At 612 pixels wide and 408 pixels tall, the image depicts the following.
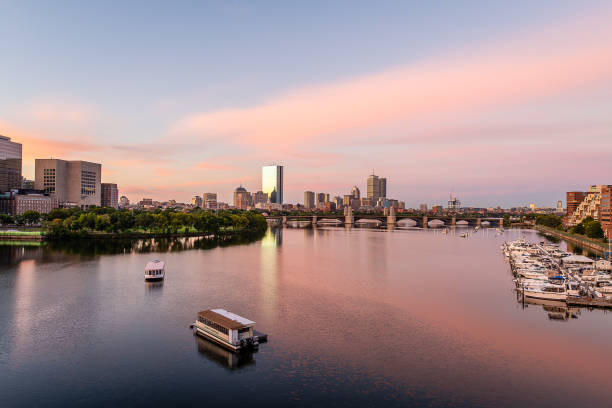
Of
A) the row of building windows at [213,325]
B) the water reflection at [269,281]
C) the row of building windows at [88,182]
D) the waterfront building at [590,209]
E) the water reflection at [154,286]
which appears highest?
the row of building windows at [88,182]

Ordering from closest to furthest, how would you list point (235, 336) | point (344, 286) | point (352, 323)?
point (235, 336) < point (352, 323) < point (344, 286)

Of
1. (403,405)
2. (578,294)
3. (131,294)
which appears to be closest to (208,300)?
(131,294)

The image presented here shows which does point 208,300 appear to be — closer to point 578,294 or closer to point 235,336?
point 235,336

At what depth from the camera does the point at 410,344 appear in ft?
80.2

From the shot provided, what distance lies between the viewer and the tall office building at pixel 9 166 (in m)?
149

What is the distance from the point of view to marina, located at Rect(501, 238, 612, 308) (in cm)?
3506

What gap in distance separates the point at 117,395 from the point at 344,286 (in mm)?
26887

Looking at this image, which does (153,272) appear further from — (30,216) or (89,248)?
(30,216)

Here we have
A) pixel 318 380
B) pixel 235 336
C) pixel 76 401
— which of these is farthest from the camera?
pixel 235 336

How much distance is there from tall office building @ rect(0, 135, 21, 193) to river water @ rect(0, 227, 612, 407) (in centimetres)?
13145

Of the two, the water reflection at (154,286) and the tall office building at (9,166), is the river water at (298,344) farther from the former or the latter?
the tall office building at (9,166)

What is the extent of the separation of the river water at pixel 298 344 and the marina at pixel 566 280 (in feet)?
6.65

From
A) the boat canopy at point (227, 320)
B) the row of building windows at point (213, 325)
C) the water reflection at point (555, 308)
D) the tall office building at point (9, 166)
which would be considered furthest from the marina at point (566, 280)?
the tall office building at point (9, 166)

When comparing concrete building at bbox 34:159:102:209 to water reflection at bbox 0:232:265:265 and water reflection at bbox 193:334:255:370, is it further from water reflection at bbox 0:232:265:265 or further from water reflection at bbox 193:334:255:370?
water reflection at bbox 193:334:255:370
